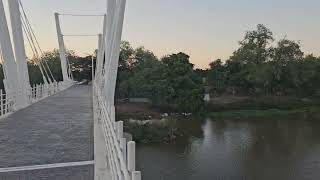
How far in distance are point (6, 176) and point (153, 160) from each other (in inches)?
770

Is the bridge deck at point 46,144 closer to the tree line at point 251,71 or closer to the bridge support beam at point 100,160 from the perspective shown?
the bridge support beam at point 100,160

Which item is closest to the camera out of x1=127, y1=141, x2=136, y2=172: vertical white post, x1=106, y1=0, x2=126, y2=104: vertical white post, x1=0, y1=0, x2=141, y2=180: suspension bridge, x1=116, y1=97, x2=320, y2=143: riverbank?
x1=127, y1=141, x2=136, y2=172: vertical white post

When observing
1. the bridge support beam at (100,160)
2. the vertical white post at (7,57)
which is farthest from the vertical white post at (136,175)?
the vertical white post at (7,57)

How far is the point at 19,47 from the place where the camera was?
11.8 metres

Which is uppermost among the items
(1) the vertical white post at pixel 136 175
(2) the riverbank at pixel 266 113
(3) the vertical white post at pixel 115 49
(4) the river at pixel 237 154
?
(3) the vertical white post at pixel 115 49

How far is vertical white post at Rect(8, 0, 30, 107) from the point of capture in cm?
1146

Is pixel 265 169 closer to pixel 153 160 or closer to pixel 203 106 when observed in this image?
pixel 153 160

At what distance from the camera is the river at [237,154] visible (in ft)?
65.5

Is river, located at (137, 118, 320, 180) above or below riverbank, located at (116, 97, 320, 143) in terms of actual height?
below

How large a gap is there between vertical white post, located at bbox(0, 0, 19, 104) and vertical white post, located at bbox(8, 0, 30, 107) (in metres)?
0.55

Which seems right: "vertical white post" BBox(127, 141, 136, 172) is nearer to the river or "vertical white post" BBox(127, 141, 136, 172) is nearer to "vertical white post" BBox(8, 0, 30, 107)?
"vertical white post" BBox(8, 0, 30, 107)

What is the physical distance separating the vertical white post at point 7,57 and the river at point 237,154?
30.9 ft

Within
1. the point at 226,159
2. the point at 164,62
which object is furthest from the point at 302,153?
the point at 164,62

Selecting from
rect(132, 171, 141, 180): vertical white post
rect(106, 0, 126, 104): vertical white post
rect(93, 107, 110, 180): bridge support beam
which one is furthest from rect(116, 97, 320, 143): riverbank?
rect(132, 171, 141, 180): vertical white post
